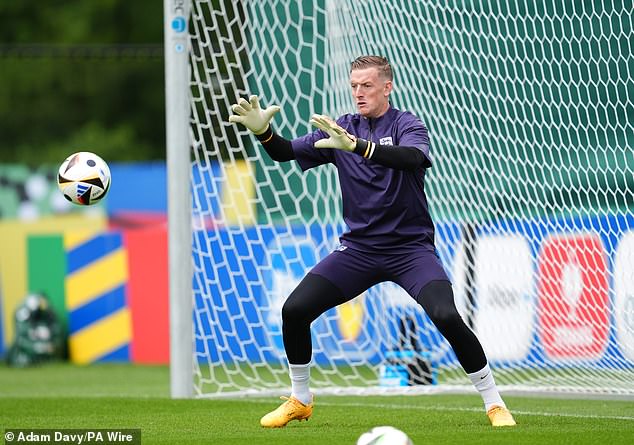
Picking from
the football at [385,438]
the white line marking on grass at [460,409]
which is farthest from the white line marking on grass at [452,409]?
the football at [385,438]

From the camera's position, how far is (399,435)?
19.4ft

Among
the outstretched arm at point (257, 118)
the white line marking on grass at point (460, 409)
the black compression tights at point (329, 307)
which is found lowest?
the white line marking on grass at point (460, 409)

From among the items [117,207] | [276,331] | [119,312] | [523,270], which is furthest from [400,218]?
[117,207]

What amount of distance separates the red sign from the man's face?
2812mm

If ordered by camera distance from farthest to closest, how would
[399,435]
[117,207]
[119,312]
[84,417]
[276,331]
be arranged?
[117,207]
[119,312]
[276,331]
[84,417]
[399,435]

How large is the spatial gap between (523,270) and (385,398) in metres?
1.78

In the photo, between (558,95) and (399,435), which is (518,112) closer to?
(558,95)

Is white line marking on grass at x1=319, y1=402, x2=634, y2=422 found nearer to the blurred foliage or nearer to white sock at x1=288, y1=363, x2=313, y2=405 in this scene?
white sock at x1=288, y1=363, x2=313, y2=405

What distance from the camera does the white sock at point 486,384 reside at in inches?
289

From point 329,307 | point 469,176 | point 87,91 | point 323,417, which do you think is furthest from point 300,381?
point 87,91

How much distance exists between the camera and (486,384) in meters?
7.38

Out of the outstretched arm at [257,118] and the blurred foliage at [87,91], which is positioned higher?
the blurred foliage at [87,91]

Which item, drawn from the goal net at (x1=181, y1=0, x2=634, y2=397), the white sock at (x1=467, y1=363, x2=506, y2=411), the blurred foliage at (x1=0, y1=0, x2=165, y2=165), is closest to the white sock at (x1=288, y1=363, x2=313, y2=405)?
the white sock at (x1=467, y1=363, x2=506, y2=411)

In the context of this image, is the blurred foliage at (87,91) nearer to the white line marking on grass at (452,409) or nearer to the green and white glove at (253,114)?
the white line marking on grass at (452,409)
